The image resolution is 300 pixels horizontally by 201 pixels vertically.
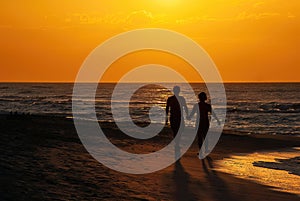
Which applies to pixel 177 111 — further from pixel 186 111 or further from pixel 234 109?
pixel 234 109

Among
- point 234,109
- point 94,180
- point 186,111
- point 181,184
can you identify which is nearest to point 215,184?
point 181,184

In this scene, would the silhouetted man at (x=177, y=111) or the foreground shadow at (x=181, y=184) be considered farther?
the silhouetted man at (x=177, y=111)

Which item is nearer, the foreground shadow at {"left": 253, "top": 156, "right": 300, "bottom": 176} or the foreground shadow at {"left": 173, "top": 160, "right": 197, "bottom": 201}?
the foreground shadow at {"left": 173, "top": 160, "right": 197, "bottom": 201}

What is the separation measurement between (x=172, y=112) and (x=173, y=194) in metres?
5.72

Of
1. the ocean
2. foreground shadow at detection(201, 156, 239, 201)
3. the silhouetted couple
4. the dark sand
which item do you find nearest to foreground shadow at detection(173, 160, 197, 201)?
the dark sand

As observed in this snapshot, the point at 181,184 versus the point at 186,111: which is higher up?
the point at 186,111

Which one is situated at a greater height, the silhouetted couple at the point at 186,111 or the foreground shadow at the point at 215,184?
the silhouetted couple at the point at 186,111

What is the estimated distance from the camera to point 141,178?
380 inches

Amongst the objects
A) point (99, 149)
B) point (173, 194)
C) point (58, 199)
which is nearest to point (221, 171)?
point (173, 194)

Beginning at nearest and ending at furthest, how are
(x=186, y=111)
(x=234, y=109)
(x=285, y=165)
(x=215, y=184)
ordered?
(x=215, y=184), (x=285, y=165), (x=186, y=111), (x=234, y=109)

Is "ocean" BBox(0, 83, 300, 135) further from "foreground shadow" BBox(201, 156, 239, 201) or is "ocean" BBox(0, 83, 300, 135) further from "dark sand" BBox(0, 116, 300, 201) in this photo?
"dark sand" BBox(0, 116, 300, 201)

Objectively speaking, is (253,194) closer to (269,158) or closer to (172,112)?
(172,112)

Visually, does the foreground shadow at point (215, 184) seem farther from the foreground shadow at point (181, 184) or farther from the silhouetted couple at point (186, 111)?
the silhouetted couple at point (186, 111)

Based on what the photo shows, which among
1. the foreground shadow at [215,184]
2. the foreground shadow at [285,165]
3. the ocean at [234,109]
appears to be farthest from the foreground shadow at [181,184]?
the ocean at [234,109]
